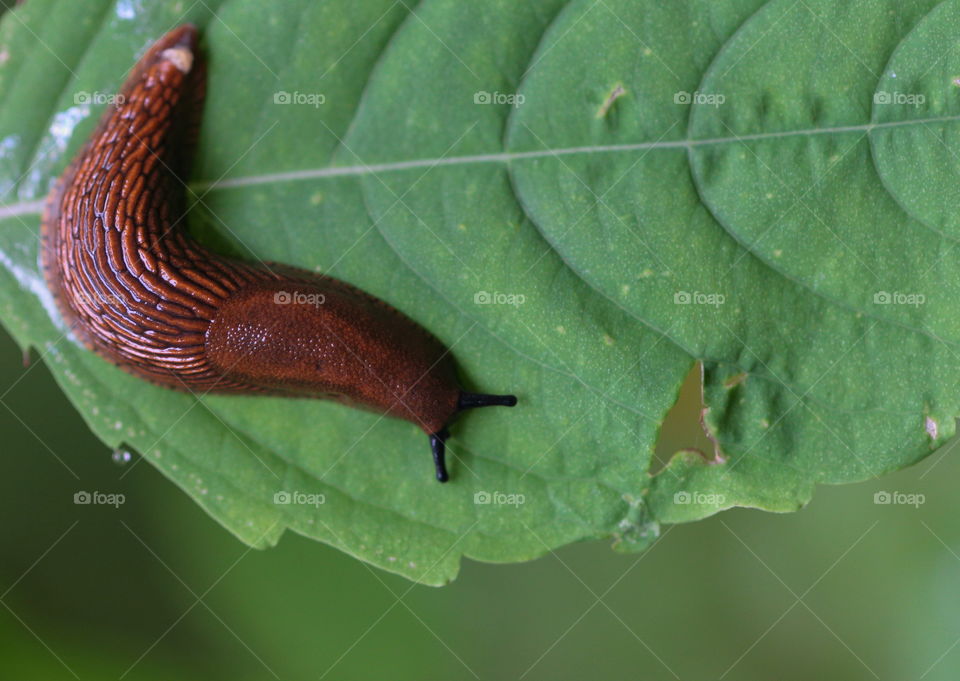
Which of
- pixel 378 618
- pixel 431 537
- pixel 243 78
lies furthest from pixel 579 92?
pixel 378 618

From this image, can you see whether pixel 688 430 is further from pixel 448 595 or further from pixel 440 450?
pixel 448 595

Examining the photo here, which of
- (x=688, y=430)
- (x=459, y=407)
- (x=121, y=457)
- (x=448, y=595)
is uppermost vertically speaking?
(x=459, y=407)

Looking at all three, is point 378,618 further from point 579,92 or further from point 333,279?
point 579,92

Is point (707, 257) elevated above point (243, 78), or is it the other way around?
point (243, 78)

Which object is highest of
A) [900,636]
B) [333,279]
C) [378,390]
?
[333,279]

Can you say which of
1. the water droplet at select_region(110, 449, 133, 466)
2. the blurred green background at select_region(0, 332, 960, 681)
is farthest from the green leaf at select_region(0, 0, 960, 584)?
the blurred green background at select_region(0, 332, 960, 681)

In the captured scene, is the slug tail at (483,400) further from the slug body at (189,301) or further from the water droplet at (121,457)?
the water droplet at (121,457)

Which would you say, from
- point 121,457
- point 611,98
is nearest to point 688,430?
point 611,98
